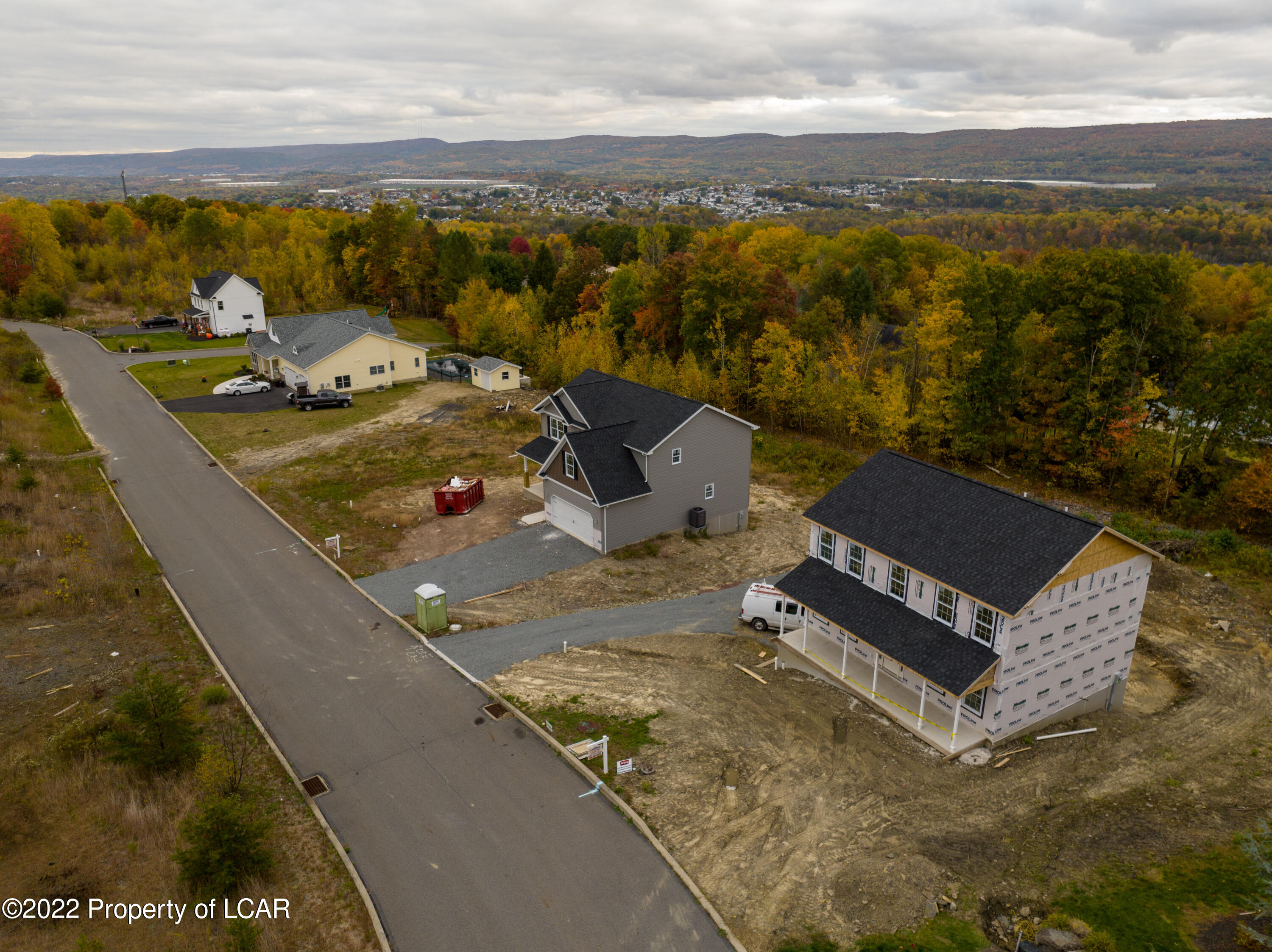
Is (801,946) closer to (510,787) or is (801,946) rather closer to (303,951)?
(510,787)

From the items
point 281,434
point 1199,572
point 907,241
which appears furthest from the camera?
point 907,241

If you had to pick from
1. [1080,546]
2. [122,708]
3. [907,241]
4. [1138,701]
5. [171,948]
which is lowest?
[1138,701]

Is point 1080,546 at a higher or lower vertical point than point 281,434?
higher

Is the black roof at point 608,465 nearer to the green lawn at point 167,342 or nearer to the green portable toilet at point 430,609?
the green portable toilet at point 430,609

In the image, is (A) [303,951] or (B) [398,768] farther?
(B) [398,768]

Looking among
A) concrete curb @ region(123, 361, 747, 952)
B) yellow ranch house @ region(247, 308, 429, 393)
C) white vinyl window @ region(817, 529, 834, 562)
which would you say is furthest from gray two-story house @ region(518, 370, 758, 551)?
yellow ranch house @ region(247, 308, 429, 393)

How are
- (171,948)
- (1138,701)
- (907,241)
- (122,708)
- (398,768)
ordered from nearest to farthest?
(171,948) → (122,708) → (398,768) → (1138,701) → (907,241)

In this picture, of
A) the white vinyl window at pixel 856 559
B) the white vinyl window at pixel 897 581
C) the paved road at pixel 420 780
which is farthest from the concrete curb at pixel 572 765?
the white vinyl window at pixel 856 559

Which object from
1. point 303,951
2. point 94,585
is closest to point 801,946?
point 303,951
